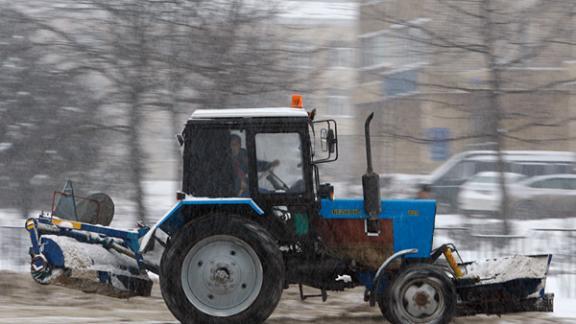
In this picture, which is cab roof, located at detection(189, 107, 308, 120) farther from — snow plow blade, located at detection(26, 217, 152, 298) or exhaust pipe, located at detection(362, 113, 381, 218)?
snow plow blade, located at detection(26, 217, 152, 298)

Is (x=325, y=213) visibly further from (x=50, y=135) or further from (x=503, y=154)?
(x=50, y=135)

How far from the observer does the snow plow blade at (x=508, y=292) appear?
9078mm

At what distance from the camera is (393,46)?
18.0 meters

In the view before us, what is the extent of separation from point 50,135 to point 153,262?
8878 millimetres

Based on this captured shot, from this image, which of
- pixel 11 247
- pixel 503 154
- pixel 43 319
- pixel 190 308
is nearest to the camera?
pixel 190 308

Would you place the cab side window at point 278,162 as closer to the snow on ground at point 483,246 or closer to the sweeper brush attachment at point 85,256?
the snow on ground at point 483,246

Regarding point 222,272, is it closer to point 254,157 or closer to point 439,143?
point 254,157

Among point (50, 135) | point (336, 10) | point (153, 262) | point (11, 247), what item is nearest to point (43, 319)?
point (153, 262)

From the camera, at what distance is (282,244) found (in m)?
9.28

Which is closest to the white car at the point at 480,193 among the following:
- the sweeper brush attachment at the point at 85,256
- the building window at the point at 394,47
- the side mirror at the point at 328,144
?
the building window at the point at 394,47

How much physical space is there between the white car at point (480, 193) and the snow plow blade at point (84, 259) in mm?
9909

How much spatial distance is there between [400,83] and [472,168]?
11.6 ft

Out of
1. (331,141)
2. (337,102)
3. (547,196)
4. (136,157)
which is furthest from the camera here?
(547,196)

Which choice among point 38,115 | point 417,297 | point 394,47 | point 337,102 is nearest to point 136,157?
point 38,115
